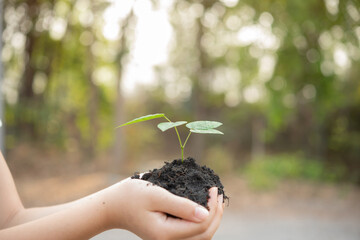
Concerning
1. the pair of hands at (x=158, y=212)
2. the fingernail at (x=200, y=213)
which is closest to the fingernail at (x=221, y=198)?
the pair of hands at (x=158, y=212)

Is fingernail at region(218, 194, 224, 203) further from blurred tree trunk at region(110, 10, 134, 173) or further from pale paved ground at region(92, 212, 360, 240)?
blurred tree trunk at region(110, 10, 134, 173)

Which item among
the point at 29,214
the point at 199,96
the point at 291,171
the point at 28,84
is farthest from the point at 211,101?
the point at 29,214

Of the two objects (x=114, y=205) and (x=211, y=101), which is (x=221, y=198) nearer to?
(x=114, y=205)

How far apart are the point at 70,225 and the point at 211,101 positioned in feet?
24.9

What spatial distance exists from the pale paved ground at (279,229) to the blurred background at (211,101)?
41 mm

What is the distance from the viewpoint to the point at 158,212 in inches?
35.2

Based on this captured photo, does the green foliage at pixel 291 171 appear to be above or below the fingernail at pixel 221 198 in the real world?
below

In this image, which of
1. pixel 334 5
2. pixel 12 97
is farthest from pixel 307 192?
pixel 12 97

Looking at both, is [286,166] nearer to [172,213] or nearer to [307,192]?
[307,192]

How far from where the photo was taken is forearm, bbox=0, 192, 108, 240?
0.93m

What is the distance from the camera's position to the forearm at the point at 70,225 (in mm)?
933

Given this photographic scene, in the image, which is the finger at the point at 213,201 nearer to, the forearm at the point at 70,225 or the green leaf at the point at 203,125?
the green leaf at the point at 203,125

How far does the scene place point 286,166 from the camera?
718 centimetres

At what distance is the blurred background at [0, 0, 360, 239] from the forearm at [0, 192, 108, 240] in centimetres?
392
